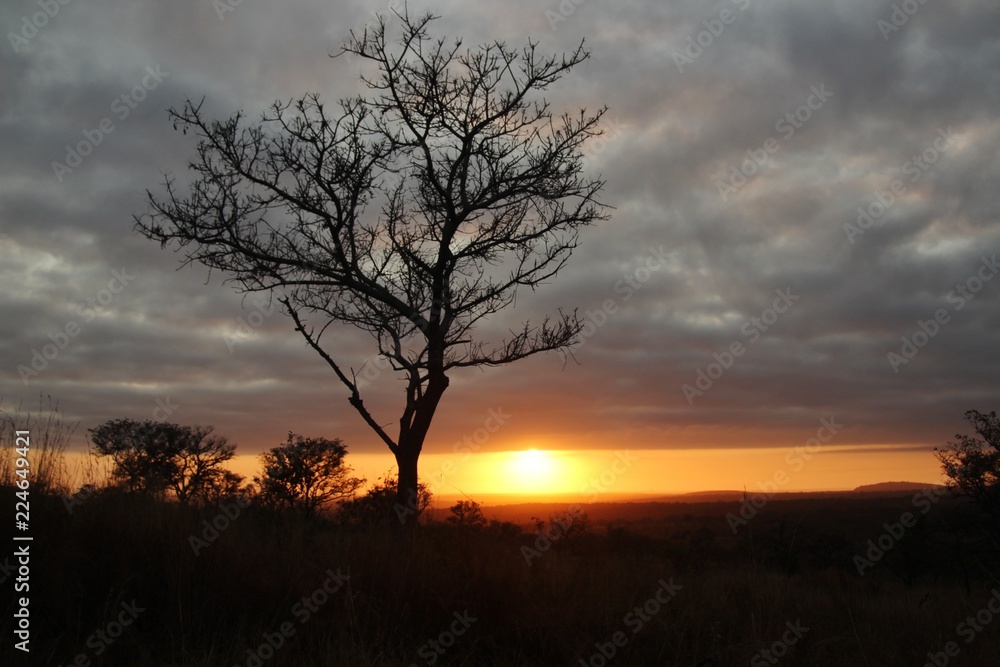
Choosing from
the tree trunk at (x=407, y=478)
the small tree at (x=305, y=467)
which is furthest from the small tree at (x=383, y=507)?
the small tree at (x=305, y=467)

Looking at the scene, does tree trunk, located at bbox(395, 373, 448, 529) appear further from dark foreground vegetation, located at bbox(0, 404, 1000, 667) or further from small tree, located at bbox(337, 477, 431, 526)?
dark foreground vegetation, located at bbox(0, 404, 1000, 667)

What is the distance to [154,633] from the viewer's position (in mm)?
5078

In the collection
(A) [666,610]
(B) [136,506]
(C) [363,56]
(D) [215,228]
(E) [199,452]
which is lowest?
(A) [666,610]

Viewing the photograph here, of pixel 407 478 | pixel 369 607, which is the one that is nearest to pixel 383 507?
pixel 407 478

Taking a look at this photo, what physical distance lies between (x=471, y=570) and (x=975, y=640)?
4.65m

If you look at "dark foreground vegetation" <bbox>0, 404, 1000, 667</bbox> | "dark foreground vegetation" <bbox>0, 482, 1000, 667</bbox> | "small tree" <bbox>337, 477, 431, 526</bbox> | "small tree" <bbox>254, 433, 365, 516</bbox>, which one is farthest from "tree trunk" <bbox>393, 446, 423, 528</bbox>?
"small tree" <bbox>254, 433, 365, 516</bbox>

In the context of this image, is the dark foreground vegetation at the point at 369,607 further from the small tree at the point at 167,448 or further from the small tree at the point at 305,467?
the small tree at the point at 305,467

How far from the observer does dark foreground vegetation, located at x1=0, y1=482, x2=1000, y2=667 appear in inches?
198

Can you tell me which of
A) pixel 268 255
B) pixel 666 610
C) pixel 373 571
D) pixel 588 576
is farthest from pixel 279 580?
pixel 268 255

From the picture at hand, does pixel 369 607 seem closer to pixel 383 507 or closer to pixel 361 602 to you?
pixel 361 602

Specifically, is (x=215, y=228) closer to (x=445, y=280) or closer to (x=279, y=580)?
(x=445, y=280)

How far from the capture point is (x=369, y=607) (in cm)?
552

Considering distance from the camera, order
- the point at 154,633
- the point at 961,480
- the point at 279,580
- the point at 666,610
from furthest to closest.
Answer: the point at 961,480 → the point at 666,610 → the point at 279,580 → the point at 154,633

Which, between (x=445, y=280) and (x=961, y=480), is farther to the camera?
(x=961, y=480)
